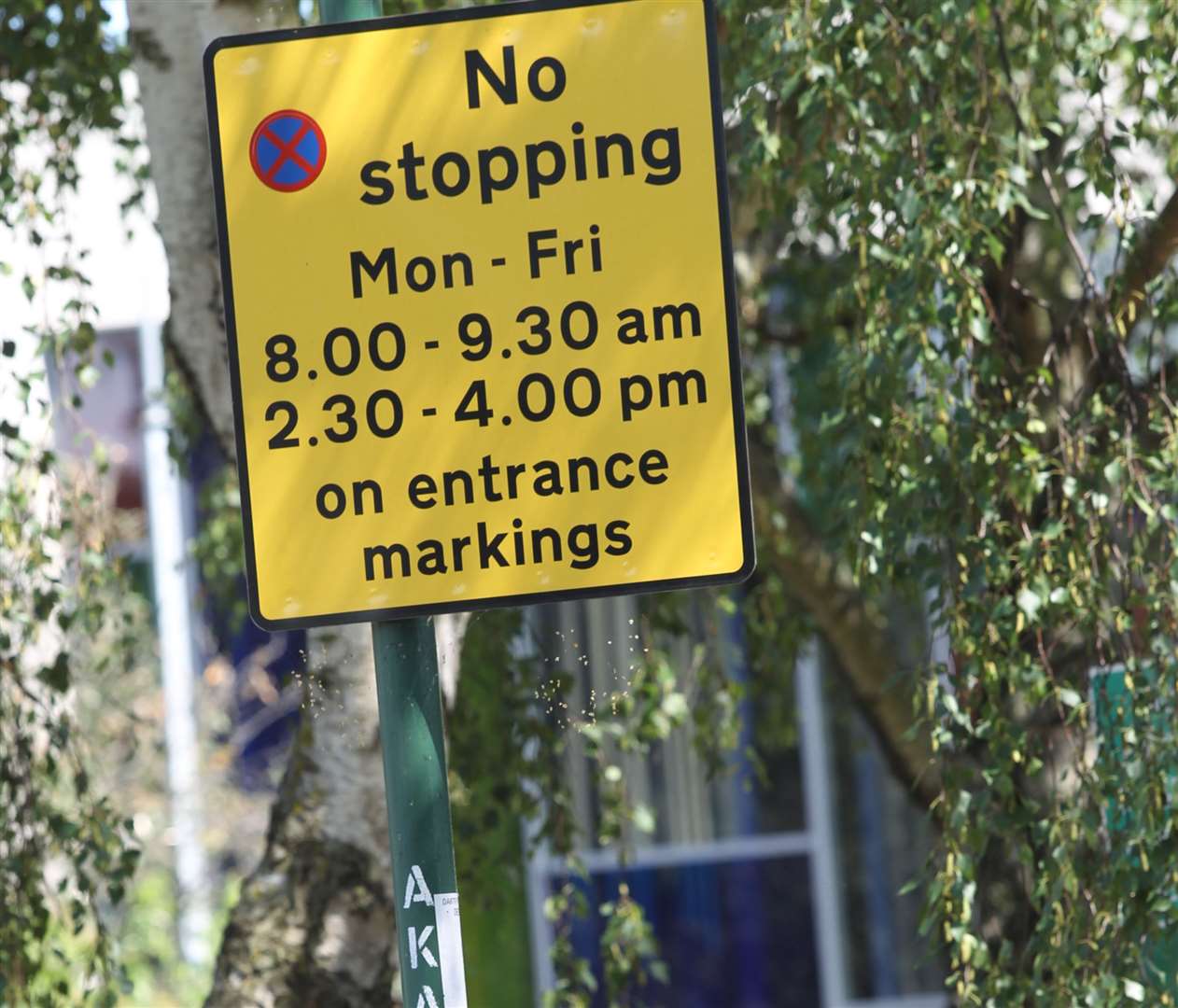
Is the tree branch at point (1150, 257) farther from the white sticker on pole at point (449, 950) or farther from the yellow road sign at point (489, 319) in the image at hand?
the white sticker on pole at point (449, 950)

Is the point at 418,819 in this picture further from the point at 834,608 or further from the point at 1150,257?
the point at 834,608

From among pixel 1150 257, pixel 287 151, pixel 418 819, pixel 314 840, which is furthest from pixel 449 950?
pixel 1150 257

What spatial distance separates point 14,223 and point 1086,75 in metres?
2.34

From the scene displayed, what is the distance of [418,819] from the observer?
2.06 meters

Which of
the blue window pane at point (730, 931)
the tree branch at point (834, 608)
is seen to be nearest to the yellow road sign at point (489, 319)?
the tree branch at point (834, 608)

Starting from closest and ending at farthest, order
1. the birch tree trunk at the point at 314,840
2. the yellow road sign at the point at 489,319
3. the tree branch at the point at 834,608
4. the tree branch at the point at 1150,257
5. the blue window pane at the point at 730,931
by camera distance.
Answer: the yellow road sign at the point at 489,319, the tree branch at the point at 1150,257, the birch tree trunk at the point at 314,840, the tree branch at the point at 834,608, the blue window pane at the point at 730,931

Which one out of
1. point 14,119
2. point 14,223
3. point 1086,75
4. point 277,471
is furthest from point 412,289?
point 14,119

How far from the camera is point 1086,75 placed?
2.85 meters

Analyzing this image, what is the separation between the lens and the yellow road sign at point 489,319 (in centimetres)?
199

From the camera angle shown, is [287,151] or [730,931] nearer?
[287,151]

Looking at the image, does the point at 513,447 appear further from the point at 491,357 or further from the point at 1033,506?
the point at 1033,506

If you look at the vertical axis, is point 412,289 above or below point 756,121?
below

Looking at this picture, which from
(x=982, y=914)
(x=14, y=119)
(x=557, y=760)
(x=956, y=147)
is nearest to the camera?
(x=956, y=147)

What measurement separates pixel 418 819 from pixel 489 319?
626 millimetres
